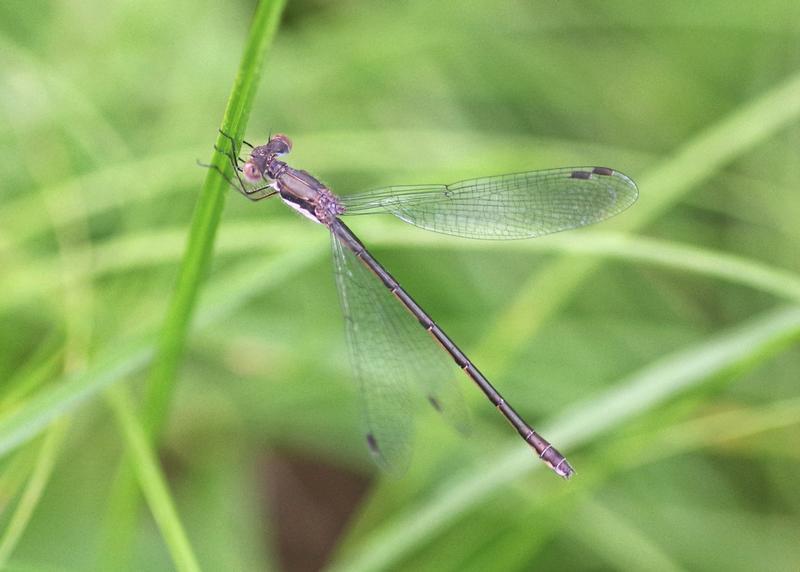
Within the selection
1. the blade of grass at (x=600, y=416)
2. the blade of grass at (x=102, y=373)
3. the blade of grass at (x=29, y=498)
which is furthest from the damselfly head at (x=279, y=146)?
the blade of grass at (x=600, y=416)

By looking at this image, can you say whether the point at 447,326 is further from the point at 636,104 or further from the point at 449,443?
the point at 636,104

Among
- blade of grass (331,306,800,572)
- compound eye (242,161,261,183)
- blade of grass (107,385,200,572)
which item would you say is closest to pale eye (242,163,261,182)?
Answer: compound eye (242,161,261,183)

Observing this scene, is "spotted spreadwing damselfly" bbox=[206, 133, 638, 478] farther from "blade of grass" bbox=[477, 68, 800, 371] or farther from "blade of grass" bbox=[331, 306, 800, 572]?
"blade of grass" bbox=[477, 68, 800, 371]

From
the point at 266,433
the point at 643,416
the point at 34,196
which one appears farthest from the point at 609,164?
the point at 34,196

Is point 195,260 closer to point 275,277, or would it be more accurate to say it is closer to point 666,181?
point 275,277

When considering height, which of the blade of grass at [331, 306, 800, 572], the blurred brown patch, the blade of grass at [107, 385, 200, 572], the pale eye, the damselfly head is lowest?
the blade of grass at [331, 306, 800, 572]
